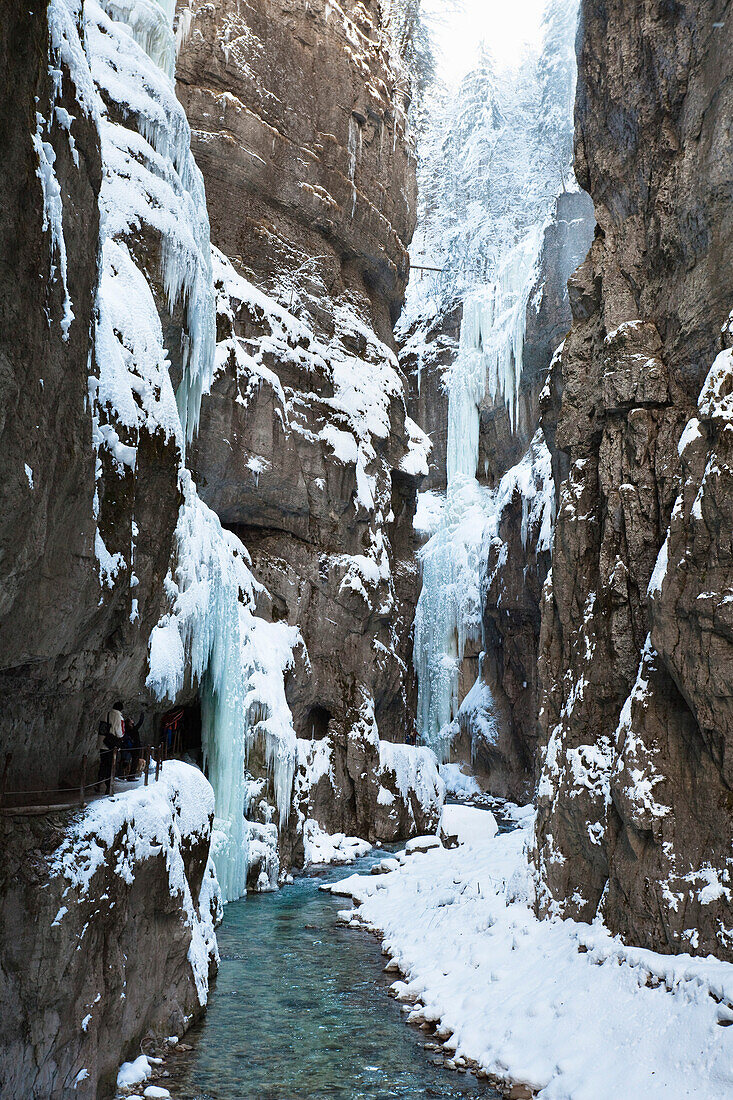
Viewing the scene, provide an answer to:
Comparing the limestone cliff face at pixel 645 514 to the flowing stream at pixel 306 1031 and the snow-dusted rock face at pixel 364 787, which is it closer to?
the flowing stream at pixel 306 1031

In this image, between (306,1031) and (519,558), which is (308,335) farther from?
(306,1031)

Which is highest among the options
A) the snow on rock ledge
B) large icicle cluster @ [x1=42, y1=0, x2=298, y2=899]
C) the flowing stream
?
large icicle cluster @ [x1=42, y1=0, x2=298, y2=899]

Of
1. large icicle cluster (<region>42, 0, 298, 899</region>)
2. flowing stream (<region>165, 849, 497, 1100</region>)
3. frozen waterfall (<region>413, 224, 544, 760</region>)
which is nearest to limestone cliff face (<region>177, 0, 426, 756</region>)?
large icicle cluster (<region>42, 0, 298, 899</region>)

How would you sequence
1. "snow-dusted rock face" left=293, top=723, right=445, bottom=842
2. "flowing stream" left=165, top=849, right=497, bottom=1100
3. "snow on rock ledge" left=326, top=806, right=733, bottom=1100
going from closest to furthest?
"snow on rock ledge" left=326, top=806, right=733, bottom=1100 → "flowing stream" left=165, top=849, right=497, bottom=1100 → "snow-dusted rock face" left=293, top=723, right=445, bottom=842

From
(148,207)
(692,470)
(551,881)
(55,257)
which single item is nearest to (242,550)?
(148,207)

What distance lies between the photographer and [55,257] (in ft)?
18.2

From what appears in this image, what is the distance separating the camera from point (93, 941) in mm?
7473

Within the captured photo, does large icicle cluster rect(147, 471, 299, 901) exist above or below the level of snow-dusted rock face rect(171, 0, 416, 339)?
below

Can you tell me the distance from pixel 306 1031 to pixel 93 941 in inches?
165

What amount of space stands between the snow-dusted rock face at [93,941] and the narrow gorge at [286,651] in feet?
0.14

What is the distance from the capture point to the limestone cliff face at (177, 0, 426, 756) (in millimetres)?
24562

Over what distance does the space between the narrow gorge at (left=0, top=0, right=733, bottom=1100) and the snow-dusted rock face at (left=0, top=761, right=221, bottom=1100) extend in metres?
0.04

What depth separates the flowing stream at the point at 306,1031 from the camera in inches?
340

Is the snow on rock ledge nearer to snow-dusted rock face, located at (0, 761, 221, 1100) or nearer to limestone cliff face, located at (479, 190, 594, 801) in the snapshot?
snow-dusted rock face, located at (0, 761, 221, 1100)
